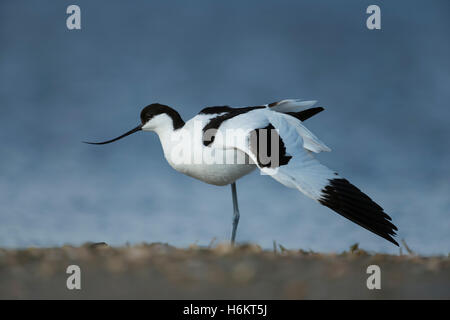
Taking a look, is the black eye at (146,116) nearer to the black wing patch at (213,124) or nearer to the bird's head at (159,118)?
the bird's head at (159,118)

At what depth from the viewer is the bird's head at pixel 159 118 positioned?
5590 millimetres

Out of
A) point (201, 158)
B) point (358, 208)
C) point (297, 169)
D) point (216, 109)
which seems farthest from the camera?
point (216, 109)

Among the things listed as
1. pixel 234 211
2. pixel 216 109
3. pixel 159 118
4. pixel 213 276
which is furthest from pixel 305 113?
pixel 213 276

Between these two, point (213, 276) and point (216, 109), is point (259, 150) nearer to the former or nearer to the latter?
point (216, 109)

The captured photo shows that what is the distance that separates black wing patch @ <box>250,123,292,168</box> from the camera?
4.39 metres

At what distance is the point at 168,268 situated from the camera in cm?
349

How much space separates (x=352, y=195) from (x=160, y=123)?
96.0 inches

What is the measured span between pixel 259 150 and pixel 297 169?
39 cm

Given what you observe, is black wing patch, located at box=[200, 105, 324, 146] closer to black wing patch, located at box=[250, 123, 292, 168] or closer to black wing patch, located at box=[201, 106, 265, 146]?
black wing patch, located at box=[201, 106, 265, 146]

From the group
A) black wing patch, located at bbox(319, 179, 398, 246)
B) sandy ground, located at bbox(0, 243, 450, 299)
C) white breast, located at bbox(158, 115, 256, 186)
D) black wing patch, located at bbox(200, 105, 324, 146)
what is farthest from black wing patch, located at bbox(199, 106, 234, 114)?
sandy ground, located at bbox(0, 243, 450, 299)

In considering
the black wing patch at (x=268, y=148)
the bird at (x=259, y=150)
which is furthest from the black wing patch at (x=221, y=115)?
the black wing patch at (x=268, y=148)

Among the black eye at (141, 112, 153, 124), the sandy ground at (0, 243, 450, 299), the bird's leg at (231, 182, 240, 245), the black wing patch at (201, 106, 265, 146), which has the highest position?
the black eye at (141, 112, 153, 124)

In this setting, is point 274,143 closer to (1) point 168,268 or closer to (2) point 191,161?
(2) point 191,161

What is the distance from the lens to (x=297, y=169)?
174 inches
